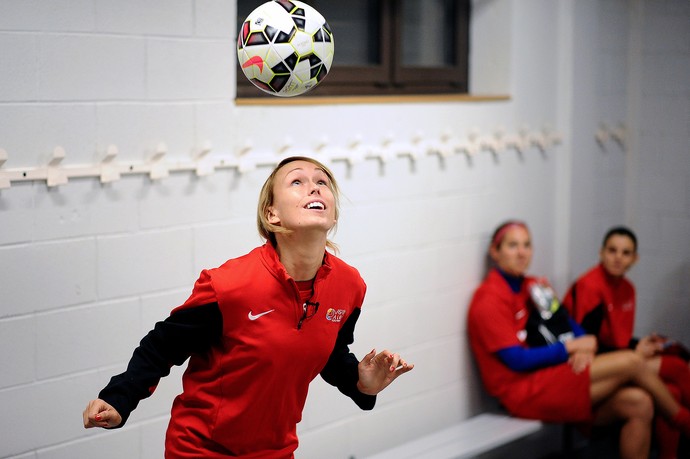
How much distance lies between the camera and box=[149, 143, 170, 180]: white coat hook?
9.38 ft

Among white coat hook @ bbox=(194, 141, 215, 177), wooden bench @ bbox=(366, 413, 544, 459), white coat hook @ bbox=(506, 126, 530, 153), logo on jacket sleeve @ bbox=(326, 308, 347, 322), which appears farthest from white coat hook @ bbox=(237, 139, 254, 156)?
white coat hook @ bbox=(506, 126, 530, 153)

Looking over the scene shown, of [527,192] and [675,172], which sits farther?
[675,172]

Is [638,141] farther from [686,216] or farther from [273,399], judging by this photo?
[273,399]

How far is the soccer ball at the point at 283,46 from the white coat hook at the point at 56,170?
23.5 inches

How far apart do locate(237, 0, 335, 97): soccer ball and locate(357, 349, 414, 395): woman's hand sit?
71 cm

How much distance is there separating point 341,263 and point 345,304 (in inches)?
4.4

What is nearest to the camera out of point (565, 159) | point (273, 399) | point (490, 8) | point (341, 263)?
point (273, 399)

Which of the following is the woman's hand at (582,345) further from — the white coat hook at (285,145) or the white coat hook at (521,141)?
the white coat hook at (285,145)

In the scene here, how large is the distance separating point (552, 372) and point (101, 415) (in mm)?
2337

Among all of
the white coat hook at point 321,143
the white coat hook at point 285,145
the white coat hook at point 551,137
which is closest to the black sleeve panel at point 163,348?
the white coat hook at point 285,145

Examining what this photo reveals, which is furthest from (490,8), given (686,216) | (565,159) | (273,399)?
(273,399)

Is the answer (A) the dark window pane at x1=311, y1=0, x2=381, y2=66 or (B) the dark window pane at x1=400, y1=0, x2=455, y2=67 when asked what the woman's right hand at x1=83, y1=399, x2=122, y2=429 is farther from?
(B) the dark window pane at x1=400, y1=0, x2=455, y2=67

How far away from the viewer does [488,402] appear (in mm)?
4348

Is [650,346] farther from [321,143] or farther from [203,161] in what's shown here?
[203,161]
